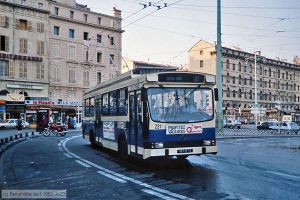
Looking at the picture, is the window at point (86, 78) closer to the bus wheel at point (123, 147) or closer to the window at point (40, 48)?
the window at point (40, 48)

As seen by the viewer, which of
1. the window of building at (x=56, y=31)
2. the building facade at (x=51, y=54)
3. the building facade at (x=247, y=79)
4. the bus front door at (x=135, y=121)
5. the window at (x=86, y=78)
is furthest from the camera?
the building facade at (x=247, y=79)

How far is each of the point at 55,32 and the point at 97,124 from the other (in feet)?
132

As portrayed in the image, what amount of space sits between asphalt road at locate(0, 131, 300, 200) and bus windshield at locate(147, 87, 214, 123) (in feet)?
4.85

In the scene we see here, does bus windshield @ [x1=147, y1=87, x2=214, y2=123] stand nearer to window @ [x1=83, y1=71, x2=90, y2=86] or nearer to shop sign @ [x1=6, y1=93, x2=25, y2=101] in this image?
shop sign @ [x1=6, y1=93, x2=25, y2=101]

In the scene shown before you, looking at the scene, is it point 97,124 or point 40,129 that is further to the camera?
point 40,129

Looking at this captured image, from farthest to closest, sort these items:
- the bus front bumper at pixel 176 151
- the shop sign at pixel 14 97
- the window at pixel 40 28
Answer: the window at pixel 40 28, the shop sign at pixel 14 97, the bus front bumper at pixel 176 151

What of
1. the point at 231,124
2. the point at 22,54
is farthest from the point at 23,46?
the point at 231,124

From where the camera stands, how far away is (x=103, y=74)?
59.9 meters

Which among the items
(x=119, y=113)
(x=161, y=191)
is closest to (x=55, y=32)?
(x=119, y=113)

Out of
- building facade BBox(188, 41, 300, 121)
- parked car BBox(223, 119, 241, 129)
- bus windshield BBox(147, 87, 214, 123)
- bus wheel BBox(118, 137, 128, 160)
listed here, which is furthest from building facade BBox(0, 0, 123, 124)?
bus windshield BBox(147, 87, 214, 123)

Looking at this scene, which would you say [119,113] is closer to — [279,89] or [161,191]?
[161,191]

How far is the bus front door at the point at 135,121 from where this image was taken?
11258mm

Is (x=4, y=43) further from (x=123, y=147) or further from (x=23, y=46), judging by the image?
(x=123, y=147)

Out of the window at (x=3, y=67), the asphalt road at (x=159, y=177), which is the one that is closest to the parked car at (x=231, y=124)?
the window at (x=3, y=67)
